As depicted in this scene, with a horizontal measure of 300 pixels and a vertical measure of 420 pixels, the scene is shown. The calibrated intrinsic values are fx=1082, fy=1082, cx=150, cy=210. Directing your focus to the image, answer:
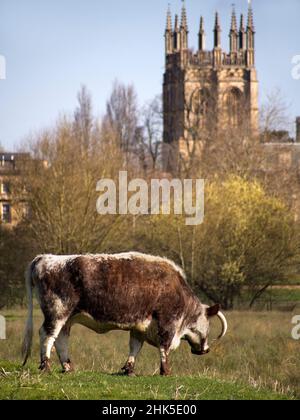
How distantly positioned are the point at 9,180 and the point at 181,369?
30.6 m

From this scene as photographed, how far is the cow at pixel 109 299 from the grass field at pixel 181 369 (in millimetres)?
522

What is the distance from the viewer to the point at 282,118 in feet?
260

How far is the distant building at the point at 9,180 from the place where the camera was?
161 feet

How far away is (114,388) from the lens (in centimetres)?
1333

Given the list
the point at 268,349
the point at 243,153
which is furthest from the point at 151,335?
the point at 243,153

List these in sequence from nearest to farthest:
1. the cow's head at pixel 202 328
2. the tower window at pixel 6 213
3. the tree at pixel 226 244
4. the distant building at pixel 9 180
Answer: the cow's head at pixel 202 328, the tree at pixel 226 244, the distant building at pixel 9 180, the tower window at pixel 6 213

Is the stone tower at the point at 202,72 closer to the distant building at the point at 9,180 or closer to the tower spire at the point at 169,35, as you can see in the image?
the tower spire at the point at 169,35

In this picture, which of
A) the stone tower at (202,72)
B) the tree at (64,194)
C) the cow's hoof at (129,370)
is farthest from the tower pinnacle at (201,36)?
the cow's hoof at (129,370)

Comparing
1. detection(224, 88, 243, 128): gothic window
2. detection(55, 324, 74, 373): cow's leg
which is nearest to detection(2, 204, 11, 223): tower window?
detection(224, 88, 243, 128): gothic window

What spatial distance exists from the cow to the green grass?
628 millimetres

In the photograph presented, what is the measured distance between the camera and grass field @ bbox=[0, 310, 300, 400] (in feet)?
43.3

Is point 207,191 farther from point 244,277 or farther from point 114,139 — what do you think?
point 114,139

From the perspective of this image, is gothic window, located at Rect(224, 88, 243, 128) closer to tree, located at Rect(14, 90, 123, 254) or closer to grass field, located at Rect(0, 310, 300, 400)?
tree, located at Rect(14, 90, 123, 254)

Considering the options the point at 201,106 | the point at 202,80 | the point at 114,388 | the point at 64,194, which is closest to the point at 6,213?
the point at 64,194
